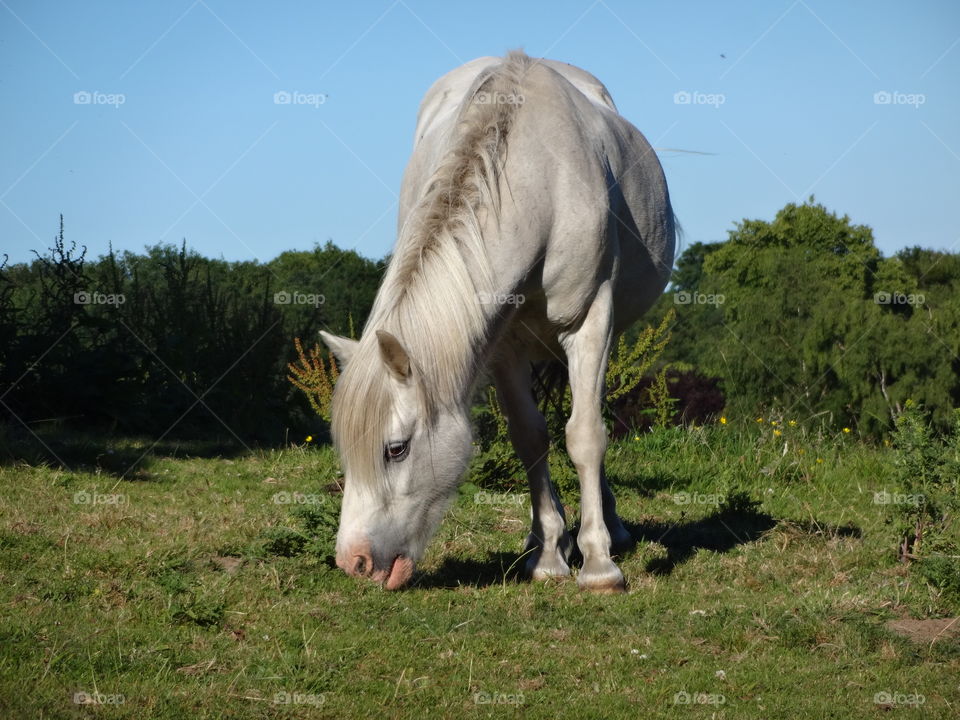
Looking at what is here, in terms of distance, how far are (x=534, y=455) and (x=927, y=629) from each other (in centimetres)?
211

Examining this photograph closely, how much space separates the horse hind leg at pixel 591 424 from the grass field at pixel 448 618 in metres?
0.25

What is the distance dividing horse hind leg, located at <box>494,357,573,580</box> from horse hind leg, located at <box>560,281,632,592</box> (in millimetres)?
361

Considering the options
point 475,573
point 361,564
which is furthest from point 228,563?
point 475,573

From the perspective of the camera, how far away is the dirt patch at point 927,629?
4.09m

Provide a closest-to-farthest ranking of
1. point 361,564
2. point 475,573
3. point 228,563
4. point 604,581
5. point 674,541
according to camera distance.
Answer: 1. point 361,564
2. point 604,581
3. point 228,563
4. point 475,573
5. point 674,541

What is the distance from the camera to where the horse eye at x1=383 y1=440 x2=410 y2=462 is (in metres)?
4.19

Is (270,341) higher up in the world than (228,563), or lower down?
higher up

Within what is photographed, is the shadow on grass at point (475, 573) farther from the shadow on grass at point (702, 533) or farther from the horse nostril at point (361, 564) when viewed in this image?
the shadow on grass at point (702, 533)

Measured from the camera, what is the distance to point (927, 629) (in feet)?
13.9

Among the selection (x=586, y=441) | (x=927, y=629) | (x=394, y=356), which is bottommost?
(x=927, y=629)

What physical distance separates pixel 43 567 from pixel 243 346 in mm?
5822

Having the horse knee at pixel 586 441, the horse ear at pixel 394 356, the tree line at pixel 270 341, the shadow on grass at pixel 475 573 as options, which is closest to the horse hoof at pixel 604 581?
the shadow on grass at pixel 475 573

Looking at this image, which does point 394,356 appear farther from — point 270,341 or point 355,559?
point 270,341

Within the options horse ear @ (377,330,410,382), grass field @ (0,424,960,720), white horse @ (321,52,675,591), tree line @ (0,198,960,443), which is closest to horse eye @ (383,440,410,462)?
white horse @ (321,52,675,591)
